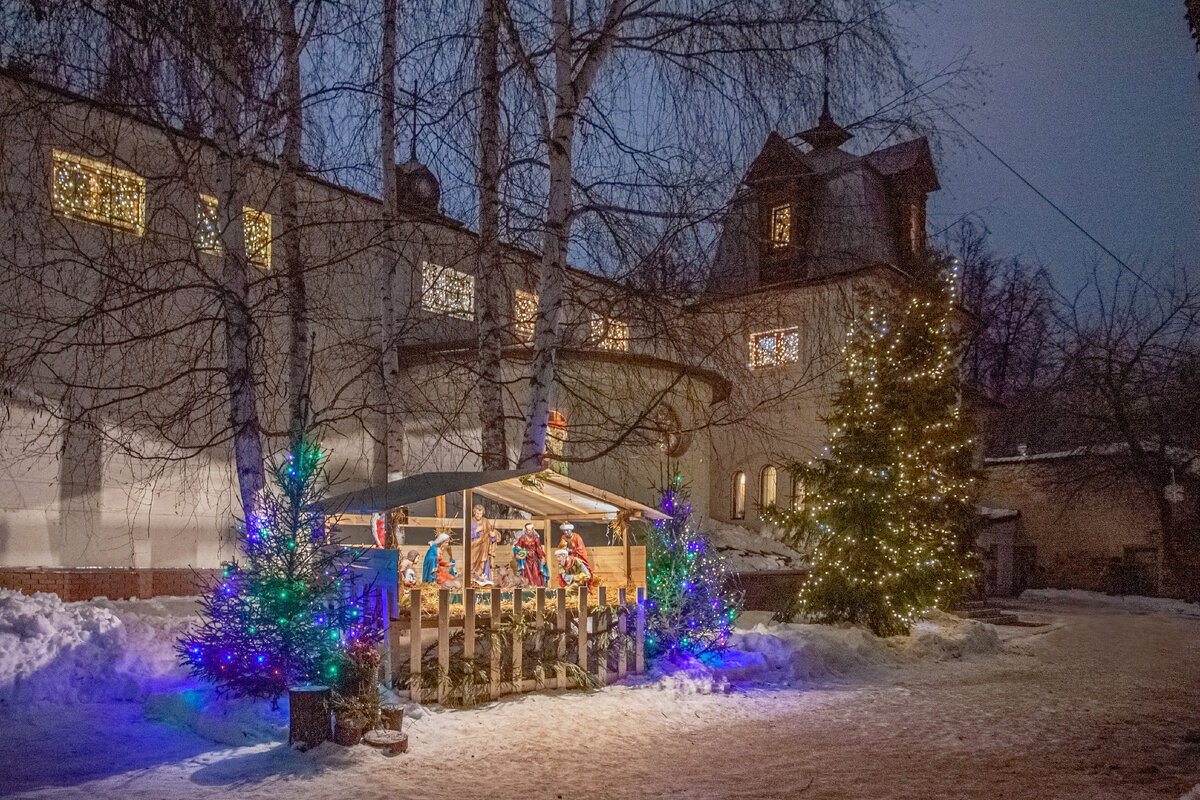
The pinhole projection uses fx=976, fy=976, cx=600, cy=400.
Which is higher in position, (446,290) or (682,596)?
(446,290)

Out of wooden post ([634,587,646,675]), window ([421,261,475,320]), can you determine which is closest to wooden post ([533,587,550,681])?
wooden post ([634,587,646,675])

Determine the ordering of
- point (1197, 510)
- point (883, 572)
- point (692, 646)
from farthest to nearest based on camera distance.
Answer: point (1197, 510) → point (883, 572) → point (692, 646)

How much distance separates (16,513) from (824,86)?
46.1 feet

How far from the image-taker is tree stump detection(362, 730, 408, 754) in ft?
27.5

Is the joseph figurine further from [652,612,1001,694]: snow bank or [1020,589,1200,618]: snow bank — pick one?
[1020,589,1200,618]: snow bank

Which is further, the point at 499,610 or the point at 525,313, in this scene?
the point at 525,313

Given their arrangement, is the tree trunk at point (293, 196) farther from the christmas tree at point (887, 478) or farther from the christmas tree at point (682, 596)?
the christmas tree at point (887, 478)

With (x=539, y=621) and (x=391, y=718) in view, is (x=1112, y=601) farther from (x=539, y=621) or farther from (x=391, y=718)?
(x=391, y=718)

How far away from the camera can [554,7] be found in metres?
13.1

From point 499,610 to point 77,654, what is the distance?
14.2ft

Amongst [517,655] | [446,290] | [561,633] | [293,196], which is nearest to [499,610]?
[517,655]

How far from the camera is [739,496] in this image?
3272 centimetres

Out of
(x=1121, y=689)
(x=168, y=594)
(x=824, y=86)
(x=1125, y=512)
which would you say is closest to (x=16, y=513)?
(x=168, y=594)

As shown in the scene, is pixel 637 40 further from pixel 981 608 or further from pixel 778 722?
pixel 981 608
